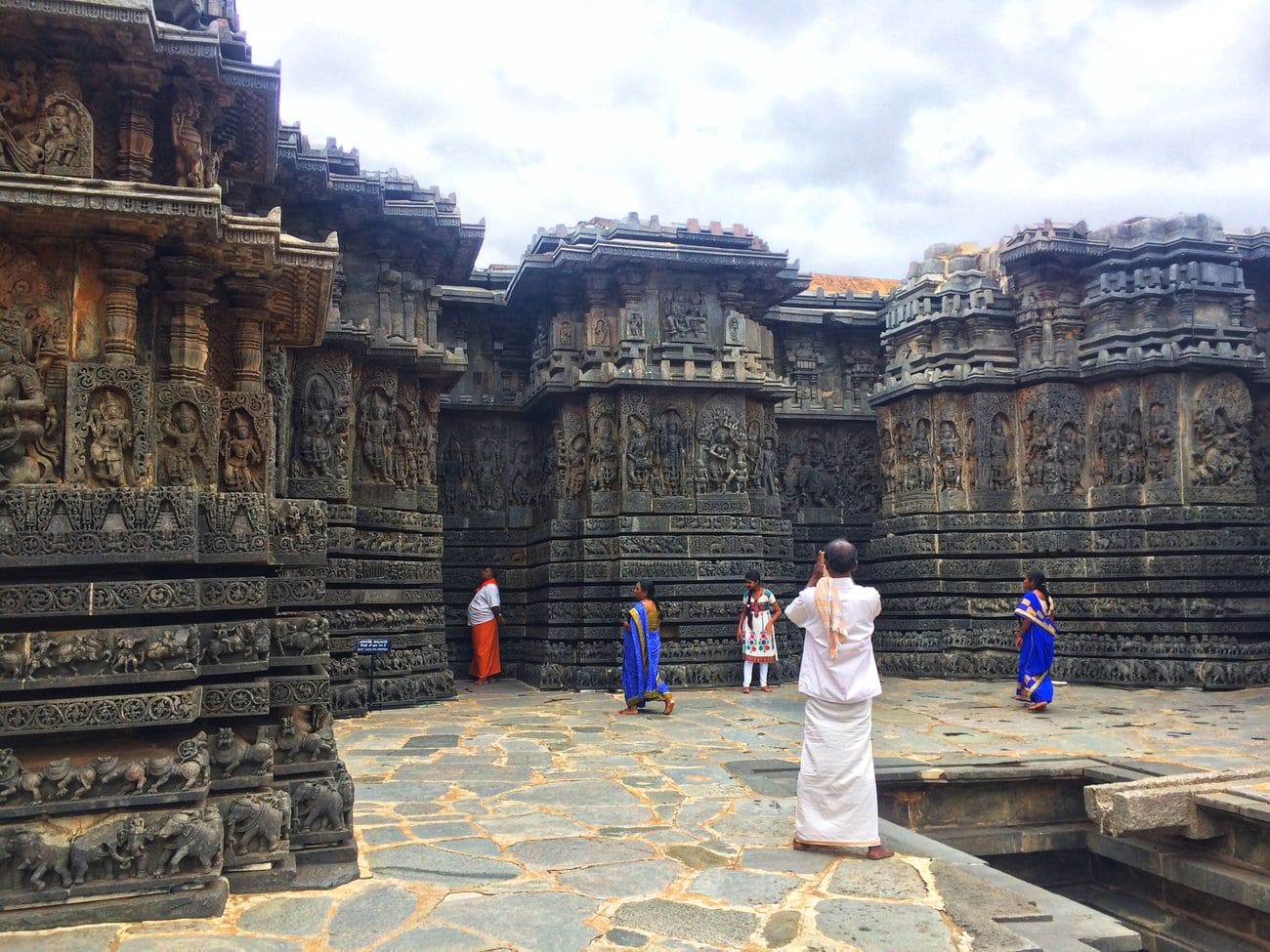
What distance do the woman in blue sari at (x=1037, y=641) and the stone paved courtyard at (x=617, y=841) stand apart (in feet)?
1.97

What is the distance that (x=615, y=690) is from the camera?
48.5ft

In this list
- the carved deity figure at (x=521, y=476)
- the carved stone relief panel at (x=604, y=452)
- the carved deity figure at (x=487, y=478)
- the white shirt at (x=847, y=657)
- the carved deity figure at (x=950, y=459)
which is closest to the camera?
the white shirt at (x=847, y=657)

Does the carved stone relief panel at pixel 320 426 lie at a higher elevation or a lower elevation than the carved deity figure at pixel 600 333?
lower

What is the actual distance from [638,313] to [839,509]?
6.62 meters

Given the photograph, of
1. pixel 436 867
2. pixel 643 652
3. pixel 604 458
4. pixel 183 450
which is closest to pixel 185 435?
pixel 183 450

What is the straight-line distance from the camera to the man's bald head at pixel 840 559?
612cm

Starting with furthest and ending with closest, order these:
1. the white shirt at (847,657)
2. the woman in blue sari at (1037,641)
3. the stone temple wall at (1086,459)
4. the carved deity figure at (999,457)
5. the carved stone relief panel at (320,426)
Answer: the carved deity figure at (999,457)
the stone temple wall at (1086,459)
the carved stone relief panel at (320,426)
the woman in blue sari at (1037,641)
the white shirt at (847,657)

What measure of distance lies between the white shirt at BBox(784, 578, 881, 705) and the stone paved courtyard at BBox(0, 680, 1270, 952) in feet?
3.16

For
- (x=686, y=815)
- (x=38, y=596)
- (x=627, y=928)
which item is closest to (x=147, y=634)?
(x=38, y=596)

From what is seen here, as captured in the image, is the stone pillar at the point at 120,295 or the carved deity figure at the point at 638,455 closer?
the stone pillar at the point at 120,295

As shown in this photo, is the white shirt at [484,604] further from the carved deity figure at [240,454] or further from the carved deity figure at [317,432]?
the carved deity figure at [240,454]

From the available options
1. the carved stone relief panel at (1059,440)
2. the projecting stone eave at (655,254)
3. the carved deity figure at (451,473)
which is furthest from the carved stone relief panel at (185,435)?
the carved stone relief panel at (1059,440)

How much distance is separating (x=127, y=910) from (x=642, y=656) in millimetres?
7567

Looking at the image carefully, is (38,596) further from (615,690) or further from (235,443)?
(615,690)
